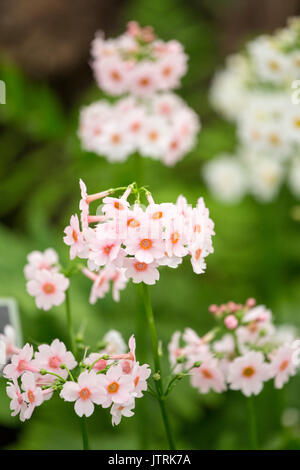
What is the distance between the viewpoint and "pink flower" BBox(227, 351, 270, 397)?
1201 millimetres

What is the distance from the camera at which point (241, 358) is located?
3.94 ft

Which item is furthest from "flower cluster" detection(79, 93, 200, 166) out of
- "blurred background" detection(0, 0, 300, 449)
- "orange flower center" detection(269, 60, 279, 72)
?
"blurred background" detection(0, 0, 300, 449)

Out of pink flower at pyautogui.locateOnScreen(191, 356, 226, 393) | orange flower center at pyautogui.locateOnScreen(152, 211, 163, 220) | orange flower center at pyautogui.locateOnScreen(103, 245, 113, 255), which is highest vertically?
orange flower center at pyautogui.locateOnScreen(152, 211, 163, 220)

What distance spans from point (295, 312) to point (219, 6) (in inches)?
104

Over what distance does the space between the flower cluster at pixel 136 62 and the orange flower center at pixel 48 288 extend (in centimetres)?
71

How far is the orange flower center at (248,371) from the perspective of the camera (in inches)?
47.9

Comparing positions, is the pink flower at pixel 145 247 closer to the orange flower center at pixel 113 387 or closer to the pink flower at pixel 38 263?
the orange flower center at pixel 113 387

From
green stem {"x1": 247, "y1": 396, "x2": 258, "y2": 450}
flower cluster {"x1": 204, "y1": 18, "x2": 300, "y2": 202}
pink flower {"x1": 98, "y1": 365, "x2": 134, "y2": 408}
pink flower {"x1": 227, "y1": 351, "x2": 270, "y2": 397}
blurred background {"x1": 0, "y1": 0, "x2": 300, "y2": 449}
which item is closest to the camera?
pink flower {"x1": 98, "y1": 365, "x2": 134, "y2": 408}

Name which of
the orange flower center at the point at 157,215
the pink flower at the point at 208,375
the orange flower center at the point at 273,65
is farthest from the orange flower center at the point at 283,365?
the orange flower center at the point at 273,65

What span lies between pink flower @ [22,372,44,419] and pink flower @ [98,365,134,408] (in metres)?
0.10

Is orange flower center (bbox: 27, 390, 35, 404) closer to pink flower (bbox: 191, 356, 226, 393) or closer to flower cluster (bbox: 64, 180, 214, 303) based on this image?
flower cluster (bbox: 64, 180, 214, 303)

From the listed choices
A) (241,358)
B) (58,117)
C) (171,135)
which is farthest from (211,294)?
(241,358)

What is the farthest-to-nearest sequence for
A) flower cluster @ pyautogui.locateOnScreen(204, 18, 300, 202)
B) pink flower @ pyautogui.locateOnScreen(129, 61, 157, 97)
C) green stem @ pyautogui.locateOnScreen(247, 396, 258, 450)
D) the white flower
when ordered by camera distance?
1. the white flower
2. flower cluster @ pyautogui.locateOnScreen(204, 18, 300, 202)
3. pink flower @ pyautogui.locateOnScreen(129, 61, 157, 97)
4. green stem @ pyautogui.locateOnScreen(247, 396, 258, 450)
